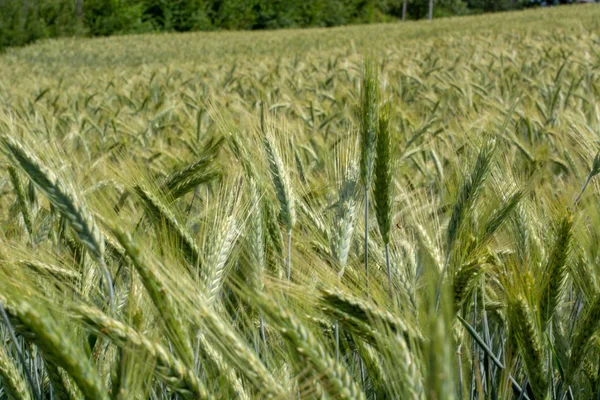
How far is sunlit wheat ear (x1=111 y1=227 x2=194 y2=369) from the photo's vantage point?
766 mm

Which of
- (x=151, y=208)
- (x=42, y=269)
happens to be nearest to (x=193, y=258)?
(x=151, y=208)

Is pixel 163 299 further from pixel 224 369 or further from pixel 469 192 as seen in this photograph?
pixel 469 192

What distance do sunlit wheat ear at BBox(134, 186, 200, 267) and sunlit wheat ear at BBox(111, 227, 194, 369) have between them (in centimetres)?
36

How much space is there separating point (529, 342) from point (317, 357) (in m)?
0.33

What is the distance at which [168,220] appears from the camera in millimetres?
1170

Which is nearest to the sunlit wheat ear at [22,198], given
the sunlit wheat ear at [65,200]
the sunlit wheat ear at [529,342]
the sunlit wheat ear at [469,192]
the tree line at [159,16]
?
the sunlit wheat ear at [65,200]

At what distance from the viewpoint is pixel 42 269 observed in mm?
1109

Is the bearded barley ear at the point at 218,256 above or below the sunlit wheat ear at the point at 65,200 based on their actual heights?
below

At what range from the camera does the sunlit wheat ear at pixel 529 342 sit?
877mm

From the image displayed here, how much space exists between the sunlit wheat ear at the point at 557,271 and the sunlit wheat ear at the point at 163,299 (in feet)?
1.60

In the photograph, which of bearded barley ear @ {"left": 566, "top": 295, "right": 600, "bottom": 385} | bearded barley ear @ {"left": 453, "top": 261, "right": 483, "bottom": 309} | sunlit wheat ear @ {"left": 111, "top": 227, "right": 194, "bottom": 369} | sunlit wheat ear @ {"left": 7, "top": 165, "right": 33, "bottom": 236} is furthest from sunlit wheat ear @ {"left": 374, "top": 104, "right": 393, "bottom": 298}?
sunlit wheat ear @ {"left": 7, "top": 165, "right": 33, "bottom": 236}

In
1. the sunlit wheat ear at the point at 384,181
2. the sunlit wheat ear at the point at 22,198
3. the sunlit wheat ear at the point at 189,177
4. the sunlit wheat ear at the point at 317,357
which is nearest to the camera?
the sunlit wheat ear at the point at 317,357

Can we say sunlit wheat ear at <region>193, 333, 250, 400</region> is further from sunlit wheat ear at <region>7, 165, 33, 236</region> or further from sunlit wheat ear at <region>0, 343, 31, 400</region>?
sunlit wheat ear at <region>7, 165, 33, 236</region>

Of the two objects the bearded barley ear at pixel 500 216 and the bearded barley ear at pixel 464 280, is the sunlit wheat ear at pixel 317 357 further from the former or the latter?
the bearded barley ear at pixel 500 216
